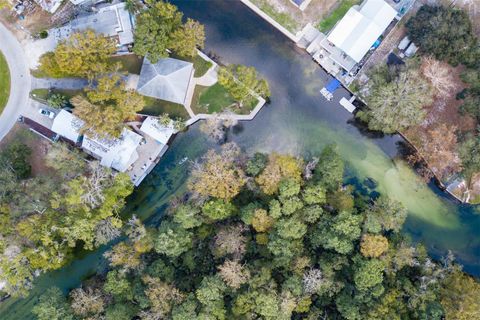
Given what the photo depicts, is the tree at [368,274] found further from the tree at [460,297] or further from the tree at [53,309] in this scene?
the tree at [53,309]

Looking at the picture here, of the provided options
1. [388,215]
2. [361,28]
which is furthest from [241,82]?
[388,215]

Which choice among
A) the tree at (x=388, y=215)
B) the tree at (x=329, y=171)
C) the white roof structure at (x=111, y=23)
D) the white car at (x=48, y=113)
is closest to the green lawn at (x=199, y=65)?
the white roof structure at (x=111, y=23)

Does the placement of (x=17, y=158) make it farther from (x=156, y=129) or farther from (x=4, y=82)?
(x=156, y=129)

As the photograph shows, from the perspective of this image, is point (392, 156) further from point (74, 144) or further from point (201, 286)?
point (74, 144)

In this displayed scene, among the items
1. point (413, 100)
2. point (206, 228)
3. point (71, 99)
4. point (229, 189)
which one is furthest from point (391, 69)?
point (71, 99)

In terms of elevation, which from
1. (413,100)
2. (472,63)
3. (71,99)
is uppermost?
(472,63)
